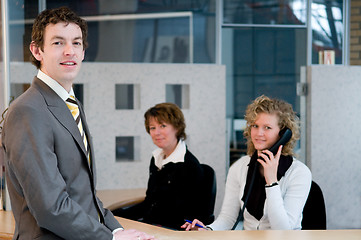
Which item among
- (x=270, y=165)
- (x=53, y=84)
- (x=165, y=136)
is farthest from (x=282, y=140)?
(x=53, y=84)

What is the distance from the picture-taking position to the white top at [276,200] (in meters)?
2.50

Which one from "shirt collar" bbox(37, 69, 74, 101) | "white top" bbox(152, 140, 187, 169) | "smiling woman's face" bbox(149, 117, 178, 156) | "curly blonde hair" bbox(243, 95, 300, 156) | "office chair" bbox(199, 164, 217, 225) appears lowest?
"office chair" bbox(199, 164, 217, 225)

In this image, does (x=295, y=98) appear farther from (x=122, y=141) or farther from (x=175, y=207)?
(x=175, y=207)

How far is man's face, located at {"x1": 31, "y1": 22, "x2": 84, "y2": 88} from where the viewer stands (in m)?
1.58

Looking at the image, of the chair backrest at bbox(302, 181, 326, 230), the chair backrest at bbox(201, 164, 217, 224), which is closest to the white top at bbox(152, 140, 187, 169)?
the chair backrest at bbox(201, 164, 217, 224)

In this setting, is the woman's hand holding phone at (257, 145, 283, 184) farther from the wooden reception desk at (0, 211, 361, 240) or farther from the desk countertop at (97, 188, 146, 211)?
the desk countertop at (97, 188, 146, 211)

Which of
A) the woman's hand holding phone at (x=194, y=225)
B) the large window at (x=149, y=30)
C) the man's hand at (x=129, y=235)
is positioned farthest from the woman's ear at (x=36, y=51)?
the large window at (x=149, y=30)

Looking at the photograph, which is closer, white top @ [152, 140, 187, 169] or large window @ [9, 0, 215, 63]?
white top @ [152, 140, 187, 169]

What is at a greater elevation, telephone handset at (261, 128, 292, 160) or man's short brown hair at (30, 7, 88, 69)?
man's short brown hair at (30, 7, 88, 69)

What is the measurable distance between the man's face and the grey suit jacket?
61mm

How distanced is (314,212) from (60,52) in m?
1.74

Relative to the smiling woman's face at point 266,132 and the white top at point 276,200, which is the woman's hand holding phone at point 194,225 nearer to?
the white top at point 276,200

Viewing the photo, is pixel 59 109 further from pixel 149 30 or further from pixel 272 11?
pixel 272 11

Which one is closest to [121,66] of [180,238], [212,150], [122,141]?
[122,141]
